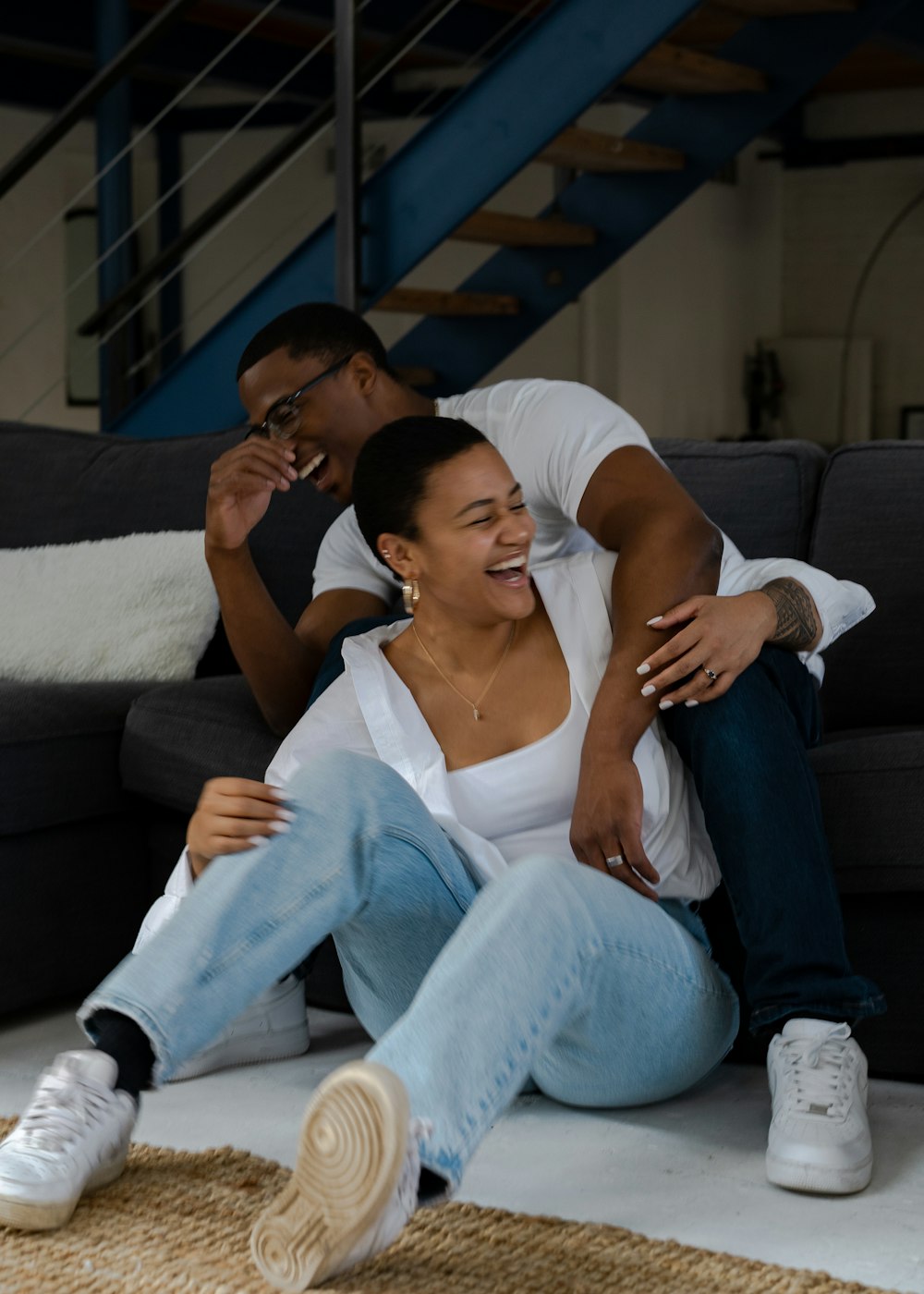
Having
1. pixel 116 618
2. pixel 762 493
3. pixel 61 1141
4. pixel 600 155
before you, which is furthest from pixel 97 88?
pixel 61 1141

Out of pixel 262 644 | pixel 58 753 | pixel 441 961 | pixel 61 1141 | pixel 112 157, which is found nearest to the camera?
pixel 441 961

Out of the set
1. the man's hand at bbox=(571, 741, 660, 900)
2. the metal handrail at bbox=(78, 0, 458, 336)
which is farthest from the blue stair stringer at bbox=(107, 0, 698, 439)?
the man's hand at bbox=(571, 741, 660, 900)

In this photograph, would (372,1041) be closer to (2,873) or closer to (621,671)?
(2,873)

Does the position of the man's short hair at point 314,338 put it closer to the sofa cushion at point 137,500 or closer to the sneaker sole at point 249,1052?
the sofa cushion at point 137,500

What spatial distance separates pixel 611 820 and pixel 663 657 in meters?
0.18

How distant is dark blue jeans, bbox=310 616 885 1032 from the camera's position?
166 cm

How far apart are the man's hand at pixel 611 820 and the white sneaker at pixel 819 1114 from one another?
0.22 m

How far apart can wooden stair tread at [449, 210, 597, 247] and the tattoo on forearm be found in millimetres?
2606

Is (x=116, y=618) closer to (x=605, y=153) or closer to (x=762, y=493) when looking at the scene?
(x=762, y=493)

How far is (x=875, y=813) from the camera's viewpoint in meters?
1.91

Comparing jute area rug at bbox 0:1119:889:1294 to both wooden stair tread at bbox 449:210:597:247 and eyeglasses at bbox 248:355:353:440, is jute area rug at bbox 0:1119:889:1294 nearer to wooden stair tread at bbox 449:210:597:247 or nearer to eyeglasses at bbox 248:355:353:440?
eyeglasses at bbox 248:355:353:440

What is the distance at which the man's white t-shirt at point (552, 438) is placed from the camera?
2.04 meters

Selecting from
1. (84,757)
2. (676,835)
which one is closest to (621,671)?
(676,835)

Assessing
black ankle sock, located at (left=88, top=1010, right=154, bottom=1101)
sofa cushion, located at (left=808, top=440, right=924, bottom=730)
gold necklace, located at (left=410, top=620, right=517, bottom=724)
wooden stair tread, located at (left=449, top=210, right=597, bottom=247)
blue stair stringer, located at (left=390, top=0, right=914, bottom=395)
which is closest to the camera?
black ankle sock, located at (left=88, top=1010, right=154, bottom=1101)
